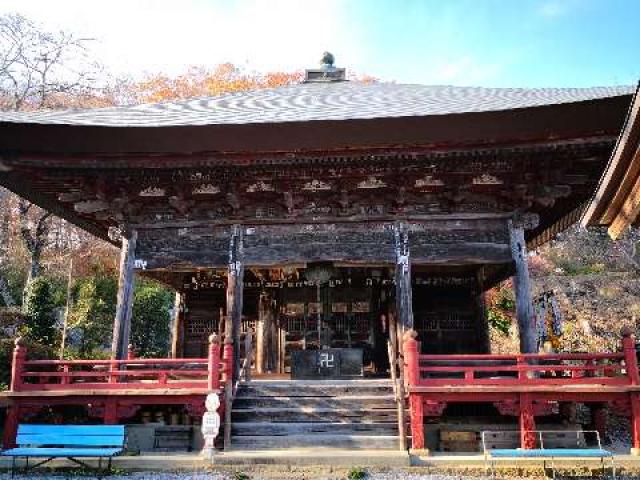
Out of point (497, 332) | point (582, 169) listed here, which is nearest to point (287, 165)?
point (582, 169)

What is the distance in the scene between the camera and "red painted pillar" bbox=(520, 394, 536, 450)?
337 inches

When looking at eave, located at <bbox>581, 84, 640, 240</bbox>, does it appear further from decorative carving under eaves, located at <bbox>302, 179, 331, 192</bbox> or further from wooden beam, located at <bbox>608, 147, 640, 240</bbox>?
decorative carving under eaves, located at <bbox>302, 179, 331, 192</bbox>

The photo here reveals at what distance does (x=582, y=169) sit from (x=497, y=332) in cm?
1752

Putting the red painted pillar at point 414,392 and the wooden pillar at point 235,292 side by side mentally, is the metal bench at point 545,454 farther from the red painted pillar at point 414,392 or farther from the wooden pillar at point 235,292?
the wooden pillar at point 235,292

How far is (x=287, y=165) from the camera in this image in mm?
9555

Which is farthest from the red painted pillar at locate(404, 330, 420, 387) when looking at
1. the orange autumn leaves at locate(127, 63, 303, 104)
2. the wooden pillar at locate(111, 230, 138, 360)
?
the orange autumn leaves at locate(127, 63, 303, 104)

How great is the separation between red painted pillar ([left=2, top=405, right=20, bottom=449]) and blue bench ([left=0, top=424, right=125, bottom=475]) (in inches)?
38.2

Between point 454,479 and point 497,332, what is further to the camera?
point 497,332

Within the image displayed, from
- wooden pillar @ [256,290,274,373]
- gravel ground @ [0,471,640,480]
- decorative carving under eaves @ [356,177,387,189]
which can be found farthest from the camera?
wooden pillar @ [256,290,274,373]

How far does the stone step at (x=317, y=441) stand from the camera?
28.0 feet

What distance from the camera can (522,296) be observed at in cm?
1009

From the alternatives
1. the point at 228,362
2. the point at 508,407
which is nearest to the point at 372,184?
the point at 228,362

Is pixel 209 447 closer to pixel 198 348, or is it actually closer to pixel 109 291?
pixel 198 348

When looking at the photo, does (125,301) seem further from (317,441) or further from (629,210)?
(629,210)
